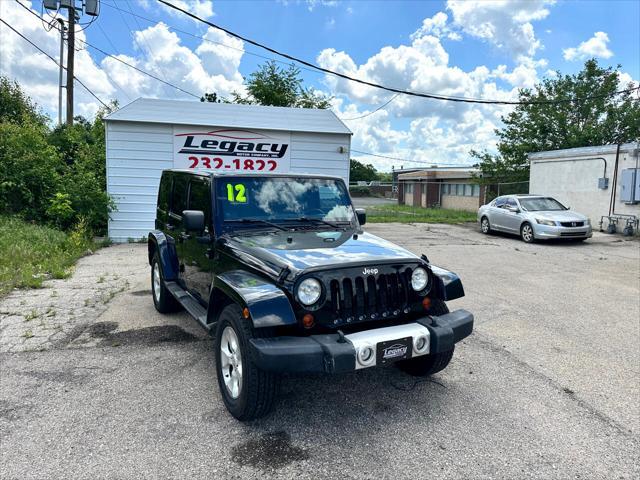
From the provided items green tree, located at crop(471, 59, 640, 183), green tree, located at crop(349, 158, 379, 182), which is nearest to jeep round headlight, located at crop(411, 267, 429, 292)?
green tree, located at crop(471, 59, 640, 183)

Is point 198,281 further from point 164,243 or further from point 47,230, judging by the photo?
point 47,230

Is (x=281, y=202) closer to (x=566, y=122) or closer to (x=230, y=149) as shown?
(x=230, y=149)

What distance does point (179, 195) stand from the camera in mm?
5371

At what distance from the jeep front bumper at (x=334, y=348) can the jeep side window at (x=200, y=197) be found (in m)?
1.74

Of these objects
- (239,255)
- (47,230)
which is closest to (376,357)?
(239,255)

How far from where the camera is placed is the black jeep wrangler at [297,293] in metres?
3.01

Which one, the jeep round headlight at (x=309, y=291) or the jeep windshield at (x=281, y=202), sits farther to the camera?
the jeep windshield at (x=281, y=202)

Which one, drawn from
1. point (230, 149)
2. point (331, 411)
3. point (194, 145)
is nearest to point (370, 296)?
point (331, 411)

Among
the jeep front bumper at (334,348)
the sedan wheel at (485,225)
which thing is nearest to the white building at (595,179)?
the sedan wheel at (485,225)

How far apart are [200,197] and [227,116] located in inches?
367

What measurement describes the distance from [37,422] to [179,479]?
1.31 m

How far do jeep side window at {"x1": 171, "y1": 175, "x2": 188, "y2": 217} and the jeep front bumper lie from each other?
8.73ft

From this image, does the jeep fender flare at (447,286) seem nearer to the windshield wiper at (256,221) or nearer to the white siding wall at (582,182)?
the windshield wiper at (256,221)

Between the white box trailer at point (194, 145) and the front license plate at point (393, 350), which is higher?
the white box trailer at point (194, 145)
